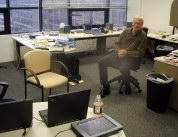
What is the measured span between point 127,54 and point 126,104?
2.67 ft

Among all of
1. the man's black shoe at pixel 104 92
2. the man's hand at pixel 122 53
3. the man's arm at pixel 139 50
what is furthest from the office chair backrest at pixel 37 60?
the man's arm at pixel 139 50

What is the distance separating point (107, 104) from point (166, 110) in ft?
2.70

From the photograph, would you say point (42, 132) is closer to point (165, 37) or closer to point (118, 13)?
point (165, 37)

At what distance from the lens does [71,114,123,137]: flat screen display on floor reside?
5.34 feet

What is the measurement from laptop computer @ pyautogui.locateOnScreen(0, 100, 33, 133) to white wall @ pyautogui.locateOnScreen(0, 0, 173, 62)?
3974 mm

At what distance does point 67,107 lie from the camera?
1686 mm

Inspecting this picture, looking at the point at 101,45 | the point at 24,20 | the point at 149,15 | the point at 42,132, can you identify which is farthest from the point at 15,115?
the point at 149,15

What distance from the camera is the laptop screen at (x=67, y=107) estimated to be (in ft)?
5.35

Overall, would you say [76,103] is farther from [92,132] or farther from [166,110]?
[166,110]

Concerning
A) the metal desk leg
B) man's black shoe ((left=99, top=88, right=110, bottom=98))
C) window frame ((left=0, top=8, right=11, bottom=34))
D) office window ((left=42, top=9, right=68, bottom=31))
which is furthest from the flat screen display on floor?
the metal desk leg

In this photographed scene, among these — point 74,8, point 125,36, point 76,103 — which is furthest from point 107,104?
point 74,8

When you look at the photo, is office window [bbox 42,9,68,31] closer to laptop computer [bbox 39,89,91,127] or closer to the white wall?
the white wall

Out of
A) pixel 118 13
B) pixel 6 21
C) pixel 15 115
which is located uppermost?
pixel 118 13

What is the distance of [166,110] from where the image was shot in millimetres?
3516
